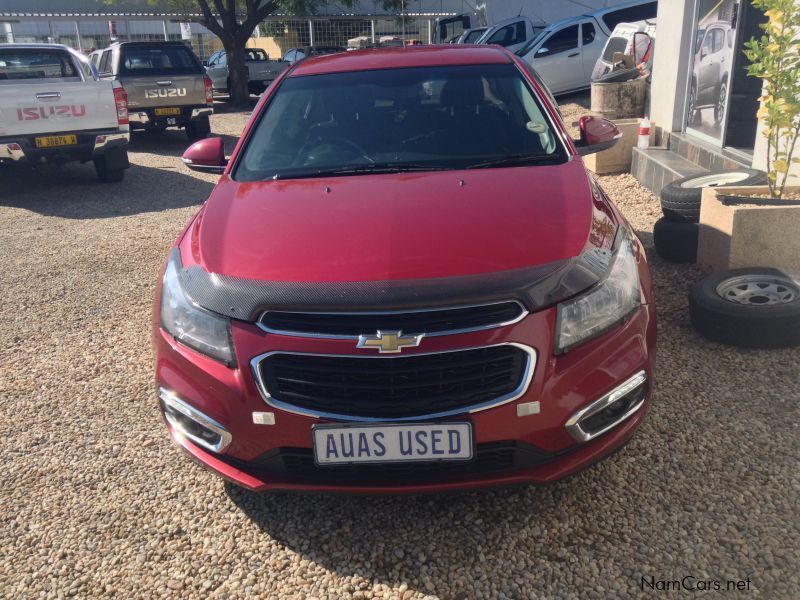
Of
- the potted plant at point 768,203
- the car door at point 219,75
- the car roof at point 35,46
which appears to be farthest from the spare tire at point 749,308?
the car door at point 219,75

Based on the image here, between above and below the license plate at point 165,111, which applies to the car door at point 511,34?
above

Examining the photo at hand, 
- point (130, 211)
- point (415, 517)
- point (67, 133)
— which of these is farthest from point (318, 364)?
point (67, 133)

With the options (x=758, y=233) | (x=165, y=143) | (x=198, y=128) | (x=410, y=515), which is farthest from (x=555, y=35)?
(x=410, y=515)

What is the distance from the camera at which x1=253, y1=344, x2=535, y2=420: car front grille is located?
2258 mm

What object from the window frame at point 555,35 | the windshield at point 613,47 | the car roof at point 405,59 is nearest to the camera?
the car roof at point 405,59

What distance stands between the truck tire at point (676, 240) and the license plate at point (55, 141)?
689 centimetres

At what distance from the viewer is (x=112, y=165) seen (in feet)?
31.7

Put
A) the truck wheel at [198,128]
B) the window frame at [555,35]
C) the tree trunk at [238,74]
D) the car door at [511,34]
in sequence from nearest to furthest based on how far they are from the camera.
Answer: the truck wheel at [198,128] → the window frame at [555,35] → the car door at [511,34] → the tree trunk at [238,74]

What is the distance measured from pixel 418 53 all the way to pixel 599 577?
294 cm

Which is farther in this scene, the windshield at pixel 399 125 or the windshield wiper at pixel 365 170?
the windshield at pixel 399 125

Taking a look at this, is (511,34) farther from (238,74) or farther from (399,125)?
(399,125)

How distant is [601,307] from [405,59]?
219 centimetres

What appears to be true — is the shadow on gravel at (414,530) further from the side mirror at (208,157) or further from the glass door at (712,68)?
the glass door at (712,68)

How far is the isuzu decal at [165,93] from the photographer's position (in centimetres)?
1276
